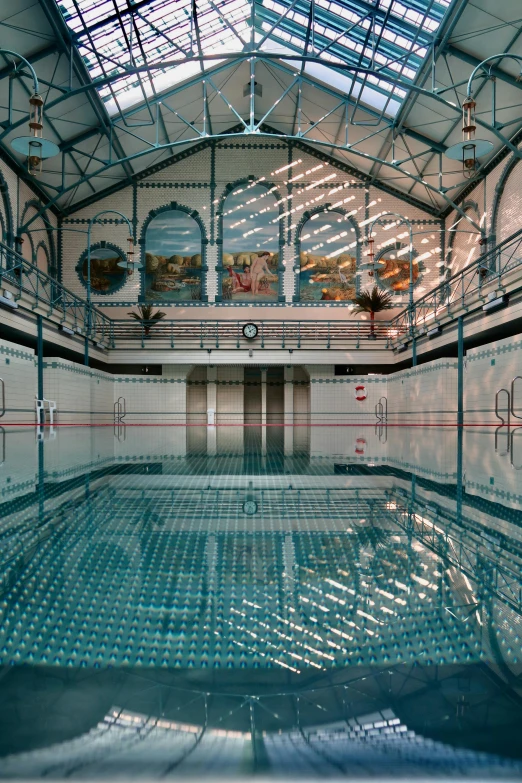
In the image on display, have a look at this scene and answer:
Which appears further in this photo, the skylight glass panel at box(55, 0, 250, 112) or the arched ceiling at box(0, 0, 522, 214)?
the skylight glass panel at box(55, 0, 250, 112)

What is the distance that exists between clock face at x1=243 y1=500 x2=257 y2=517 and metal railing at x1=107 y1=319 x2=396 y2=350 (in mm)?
22337

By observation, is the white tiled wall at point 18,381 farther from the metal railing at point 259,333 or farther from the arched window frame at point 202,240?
the arched window frame at point 202,240

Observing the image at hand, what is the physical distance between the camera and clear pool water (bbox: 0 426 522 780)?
2.87 ft

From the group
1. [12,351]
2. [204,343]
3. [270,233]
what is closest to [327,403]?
[204,343]

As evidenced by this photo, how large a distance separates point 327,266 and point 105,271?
38.9 ft

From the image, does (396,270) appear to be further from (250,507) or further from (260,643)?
(260,643)

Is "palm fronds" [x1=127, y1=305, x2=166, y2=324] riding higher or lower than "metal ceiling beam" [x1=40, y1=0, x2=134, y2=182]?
lower

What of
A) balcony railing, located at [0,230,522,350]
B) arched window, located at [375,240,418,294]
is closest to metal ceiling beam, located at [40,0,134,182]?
balcony railing, located at [0,230,522,350]

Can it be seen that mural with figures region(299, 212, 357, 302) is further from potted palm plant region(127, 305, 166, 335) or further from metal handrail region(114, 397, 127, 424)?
metal handrail region(114, 397, 127, 424)

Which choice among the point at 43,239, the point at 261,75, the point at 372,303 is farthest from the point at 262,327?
the point at 43,239

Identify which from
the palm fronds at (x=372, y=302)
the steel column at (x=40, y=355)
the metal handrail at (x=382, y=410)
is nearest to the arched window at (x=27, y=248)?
the steel column at (x=40, y=355)

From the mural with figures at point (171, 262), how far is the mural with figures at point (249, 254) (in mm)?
1512

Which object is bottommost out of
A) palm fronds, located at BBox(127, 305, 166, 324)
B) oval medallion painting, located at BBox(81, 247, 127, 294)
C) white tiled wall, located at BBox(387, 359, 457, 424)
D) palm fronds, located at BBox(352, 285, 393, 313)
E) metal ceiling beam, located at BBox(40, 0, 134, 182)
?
white tiled wall, located at BBox(387, 359, 457, 424)

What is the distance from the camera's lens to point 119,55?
21688 millimetres
